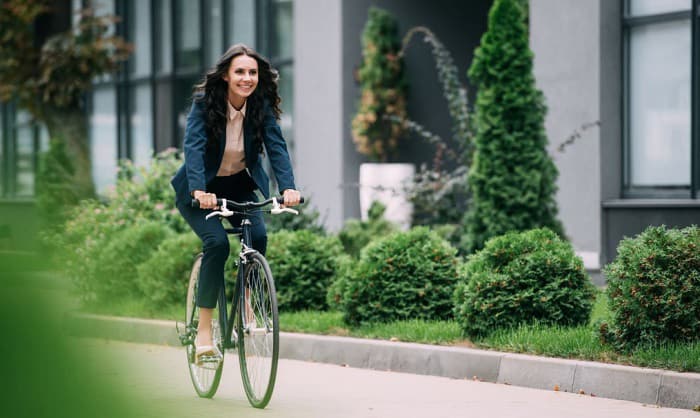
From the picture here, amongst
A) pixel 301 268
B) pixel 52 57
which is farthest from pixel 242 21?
pixel 301 268

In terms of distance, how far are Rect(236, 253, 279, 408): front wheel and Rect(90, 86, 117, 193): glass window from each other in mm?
17726

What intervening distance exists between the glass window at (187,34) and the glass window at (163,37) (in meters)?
0.42

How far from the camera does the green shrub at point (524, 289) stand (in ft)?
25.7

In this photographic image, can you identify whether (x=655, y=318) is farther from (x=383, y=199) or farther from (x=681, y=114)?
(x=383, y=199)

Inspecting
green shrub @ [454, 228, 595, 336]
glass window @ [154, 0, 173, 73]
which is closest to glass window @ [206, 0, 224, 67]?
glass window @ [154, 0, 173, 73]

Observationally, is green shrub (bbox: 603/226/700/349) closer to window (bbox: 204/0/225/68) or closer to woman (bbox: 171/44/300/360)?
woman (bbox: 171/44/300/360)

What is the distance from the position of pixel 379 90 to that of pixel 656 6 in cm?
510

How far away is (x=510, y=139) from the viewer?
1192 centimetres

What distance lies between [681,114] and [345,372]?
225 inches

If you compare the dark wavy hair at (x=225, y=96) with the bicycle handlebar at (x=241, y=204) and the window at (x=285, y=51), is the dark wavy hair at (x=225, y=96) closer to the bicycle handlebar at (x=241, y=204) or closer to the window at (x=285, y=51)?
the bicycle handlebar at (x=241, y=204)

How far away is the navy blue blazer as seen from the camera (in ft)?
19.9

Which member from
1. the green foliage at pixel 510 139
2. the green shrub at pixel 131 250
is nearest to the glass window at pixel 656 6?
the green foliage at pixel 510 139

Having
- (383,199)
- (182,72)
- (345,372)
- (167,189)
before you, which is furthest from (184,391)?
(182,72)

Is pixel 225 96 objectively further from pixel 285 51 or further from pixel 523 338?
pixel 285 51
